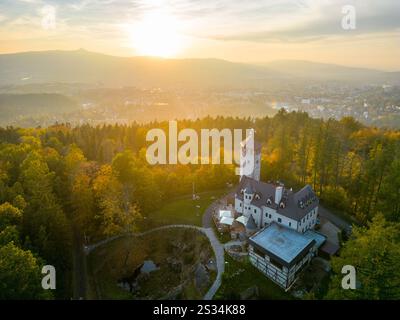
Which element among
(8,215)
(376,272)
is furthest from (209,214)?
(376,272)

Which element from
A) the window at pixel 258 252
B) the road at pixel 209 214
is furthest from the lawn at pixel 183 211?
the window at pixel 258 252

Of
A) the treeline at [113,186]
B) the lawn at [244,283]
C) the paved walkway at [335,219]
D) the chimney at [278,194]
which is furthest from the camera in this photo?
the paved walkway at [335,219]

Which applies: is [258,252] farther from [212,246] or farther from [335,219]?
[335,219]

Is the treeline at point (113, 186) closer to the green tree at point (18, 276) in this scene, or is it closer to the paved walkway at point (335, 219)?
the green tree at point (18, 276)

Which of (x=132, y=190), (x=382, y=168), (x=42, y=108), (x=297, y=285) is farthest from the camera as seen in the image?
(x=42, y=108)
